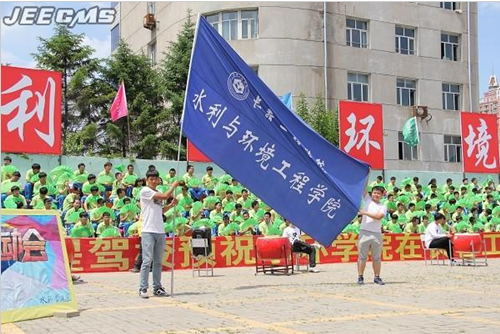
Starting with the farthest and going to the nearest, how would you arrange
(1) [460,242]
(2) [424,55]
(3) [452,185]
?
(2) [424,55]
(3) [452,185]
(1) [460,242]

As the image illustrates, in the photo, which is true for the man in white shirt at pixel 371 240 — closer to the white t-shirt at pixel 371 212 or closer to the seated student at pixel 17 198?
the white t-shirt at pixel 371 212

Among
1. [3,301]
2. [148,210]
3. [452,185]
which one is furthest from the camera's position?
[452,185]

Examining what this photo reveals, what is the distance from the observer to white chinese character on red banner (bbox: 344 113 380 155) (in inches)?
942

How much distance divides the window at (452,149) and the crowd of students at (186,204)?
15.1 m

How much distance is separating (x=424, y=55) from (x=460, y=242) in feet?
73.9

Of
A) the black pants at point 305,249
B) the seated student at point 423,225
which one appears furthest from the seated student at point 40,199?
the seated student at point 423,225

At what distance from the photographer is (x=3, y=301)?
759 centimetres

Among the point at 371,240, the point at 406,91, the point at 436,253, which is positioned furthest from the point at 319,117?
the point at 371,240

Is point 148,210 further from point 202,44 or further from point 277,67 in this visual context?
point 277,67

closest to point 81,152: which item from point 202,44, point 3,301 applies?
point 202,44

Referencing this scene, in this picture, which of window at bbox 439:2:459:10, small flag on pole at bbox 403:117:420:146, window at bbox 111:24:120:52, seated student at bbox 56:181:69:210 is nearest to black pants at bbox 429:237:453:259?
seated student at bbox 56:181:69:210

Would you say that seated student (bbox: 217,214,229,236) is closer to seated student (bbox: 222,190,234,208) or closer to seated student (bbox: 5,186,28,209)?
seated student (bbox: 222,190,234,208)

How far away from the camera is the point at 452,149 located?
3928 centimetres

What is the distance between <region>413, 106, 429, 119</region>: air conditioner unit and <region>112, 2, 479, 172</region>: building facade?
32cm
